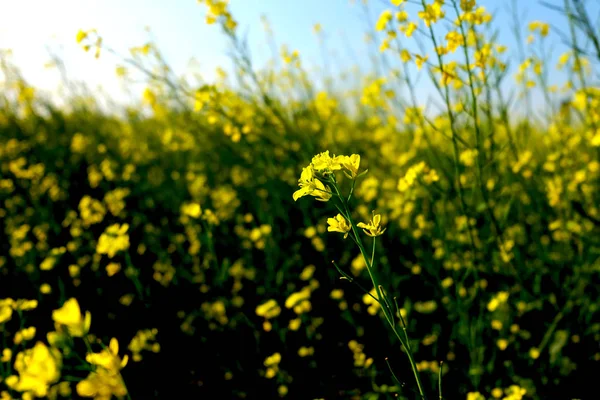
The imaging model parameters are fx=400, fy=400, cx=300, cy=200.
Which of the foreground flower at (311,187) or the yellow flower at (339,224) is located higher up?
the foreground flower at (311,187)

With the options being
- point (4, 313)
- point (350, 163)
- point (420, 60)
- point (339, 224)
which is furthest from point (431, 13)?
point (4, 313)

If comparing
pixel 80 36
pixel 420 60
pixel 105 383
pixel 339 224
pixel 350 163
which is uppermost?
pixel 80 36

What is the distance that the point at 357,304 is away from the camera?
209 cm

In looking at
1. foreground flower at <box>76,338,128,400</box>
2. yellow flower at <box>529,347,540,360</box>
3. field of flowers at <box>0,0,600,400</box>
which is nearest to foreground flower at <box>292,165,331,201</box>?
field of flowers at <box>0,0,600,400</box>

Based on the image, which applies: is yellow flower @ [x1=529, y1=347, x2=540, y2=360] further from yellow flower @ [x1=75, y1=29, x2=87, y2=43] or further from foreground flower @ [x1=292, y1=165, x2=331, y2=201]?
yellow flower @ [x1=75, y1=29, x2=87, y2=43]

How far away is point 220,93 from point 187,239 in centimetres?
114

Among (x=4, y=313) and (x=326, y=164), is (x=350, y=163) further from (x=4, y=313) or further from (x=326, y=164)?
(x=4, y=313)

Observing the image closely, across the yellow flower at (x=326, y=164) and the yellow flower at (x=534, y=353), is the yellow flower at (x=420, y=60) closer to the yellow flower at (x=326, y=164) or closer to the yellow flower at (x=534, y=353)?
the yellow flower at (x=326, y=164)

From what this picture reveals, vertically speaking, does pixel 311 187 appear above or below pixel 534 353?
above

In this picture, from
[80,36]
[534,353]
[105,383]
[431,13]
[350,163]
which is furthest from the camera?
[80,36]

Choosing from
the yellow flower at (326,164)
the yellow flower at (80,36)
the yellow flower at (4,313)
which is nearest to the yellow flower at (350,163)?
the yellow flower at (326,164)

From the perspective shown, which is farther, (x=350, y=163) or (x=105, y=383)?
(x=350, y=163)

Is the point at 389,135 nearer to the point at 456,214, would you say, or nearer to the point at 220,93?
the point at 456,214

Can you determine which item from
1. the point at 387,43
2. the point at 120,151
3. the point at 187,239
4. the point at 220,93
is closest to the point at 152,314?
the point at 187,239
